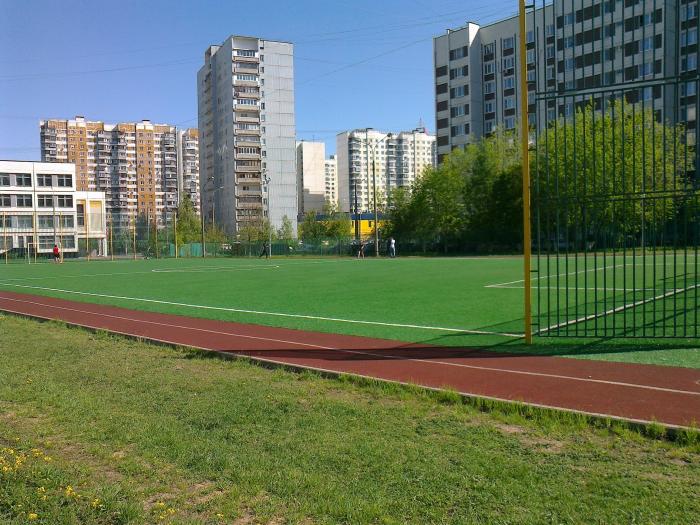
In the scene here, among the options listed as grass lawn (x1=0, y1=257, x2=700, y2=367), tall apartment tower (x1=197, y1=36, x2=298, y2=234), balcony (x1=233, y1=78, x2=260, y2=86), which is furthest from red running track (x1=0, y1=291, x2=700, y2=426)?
balcony (x1=233, y1=78, x2=260, y2=86)

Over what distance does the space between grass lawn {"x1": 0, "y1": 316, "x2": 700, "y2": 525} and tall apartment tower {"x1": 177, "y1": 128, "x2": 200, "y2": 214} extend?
15530 centimetres

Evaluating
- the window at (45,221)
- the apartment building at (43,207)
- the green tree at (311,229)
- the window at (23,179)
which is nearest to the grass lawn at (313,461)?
the apartment building at (43,207)

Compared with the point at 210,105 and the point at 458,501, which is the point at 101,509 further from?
the point at 210,105

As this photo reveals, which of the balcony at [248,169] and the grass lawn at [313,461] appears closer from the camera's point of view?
the grass lawn at [313,461]

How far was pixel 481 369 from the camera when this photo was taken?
25.6ft

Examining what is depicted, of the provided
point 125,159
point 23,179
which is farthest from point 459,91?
point 125,159

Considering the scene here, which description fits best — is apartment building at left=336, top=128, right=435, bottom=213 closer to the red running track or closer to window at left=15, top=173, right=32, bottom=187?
window at left=15, top=173, right=32, bottom=187

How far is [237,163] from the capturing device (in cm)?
10875

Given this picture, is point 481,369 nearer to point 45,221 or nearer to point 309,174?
point 45,221

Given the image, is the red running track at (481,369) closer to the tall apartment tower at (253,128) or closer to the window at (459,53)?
the window at (459,53)

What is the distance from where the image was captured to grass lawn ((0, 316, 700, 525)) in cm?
379

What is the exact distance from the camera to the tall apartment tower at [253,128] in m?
107

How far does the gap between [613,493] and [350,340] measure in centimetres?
669

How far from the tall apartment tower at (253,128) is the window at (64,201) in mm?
27120
